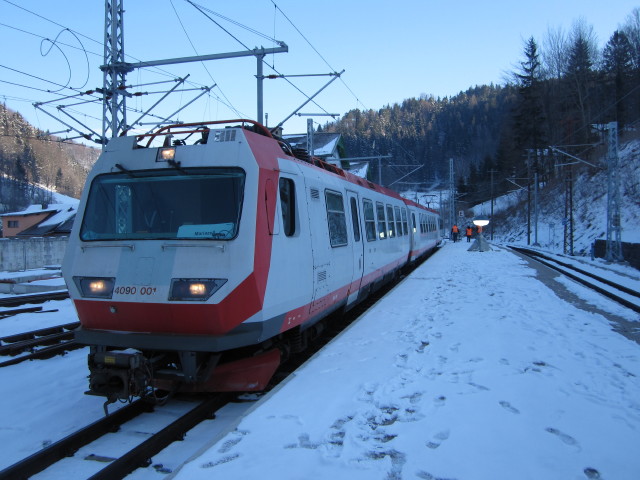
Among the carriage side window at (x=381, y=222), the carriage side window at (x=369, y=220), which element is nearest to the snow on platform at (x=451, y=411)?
the carriage side window at (x=369, y=220)

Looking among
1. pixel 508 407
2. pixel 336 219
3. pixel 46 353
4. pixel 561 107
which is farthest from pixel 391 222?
pixel 561 107

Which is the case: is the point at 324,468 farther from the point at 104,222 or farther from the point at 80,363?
the point at 80,363

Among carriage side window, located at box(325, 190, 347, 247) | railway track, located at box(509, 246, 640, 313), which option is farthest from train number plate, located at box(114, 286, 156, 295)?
railway track, located at box(509, 246, 640, 313)

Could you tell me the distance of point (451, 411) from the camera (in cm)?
387

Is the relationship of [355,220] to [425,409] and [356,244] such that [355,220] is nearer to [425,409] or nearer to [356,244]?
[356,244]

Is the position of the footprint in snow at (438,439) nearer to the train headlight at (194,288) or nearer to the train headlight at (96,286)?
the train headlight at (194,288)

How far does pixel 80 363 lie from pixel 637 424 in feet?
22.9

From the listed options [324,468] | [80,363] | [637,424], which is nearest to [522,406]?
[637,424]

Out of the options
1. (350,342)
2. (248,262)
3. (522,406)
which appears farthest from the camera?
(350,342)

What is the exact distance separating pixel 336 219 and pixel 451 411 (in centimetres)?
392

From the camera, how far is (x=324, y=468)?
3.04m

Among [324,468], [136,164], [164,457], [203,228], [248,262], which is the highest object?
[136,164]

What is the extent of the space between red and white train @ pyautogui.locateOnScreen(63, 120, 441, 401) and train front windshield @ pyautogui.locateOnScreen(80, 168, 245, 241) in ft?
0.04

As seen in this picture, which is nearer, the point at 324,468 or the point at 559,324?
the point at 324,468
